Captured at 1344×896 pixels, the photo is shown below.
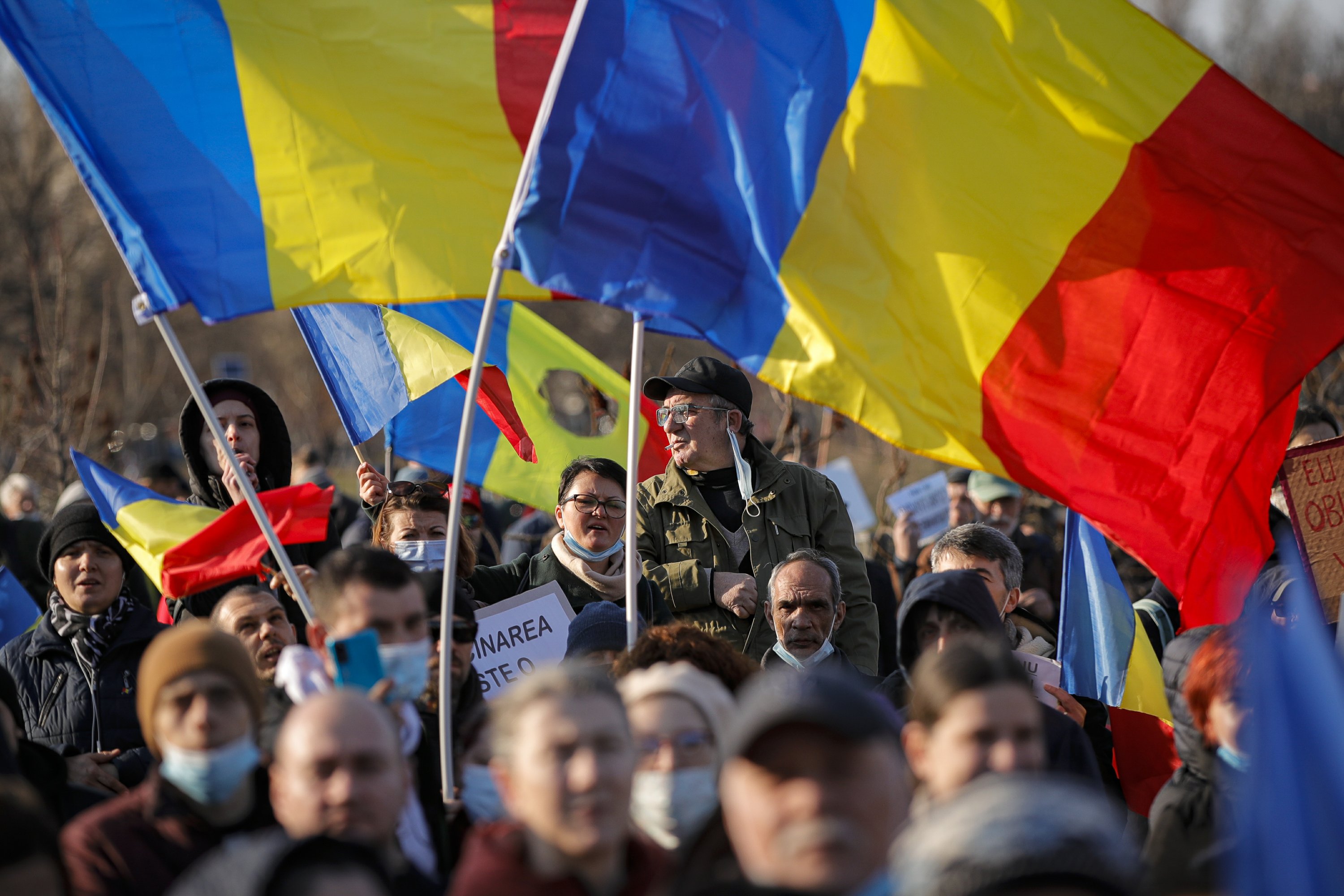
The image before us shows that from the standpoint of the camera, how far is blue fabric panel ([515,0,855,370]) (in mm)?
4586

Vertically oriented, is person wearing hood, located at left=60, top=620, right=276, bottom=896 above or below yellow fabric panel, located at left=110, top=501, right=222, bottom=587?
below

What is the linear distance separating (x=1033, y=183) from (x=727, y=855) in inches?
106

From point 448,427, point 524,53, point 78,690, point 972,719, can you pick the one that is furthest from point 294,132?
point 972,719

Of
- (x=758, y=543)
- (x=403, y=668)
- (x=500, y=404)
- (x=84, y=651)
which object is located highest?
(x=500, y=404)

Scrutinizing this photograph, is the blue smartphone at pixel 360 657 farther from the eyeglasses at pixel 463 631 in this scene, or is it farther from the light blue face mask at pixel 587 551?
the light blue face mask at pixel 587 551

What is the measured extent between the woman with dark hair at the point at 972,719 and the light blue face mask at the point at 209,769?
1574 mm

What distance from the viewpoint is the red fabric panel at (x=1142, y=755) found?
5.11 m

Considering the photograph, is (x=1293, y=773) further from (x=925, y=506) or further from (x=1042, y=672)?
(x=925, y=506)

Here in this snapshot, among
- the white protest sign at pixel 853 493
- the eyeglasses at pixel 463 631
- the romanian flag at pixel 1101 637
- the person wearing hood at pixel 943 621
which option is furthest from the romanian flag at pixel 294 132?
the white protest sign at pixel 853 493

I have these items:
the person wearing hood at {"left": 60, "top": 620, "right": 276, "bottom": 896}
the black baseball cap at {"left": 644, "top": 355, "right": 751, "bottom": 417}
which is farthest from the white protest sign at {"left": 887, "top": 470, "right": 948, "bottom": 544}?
the person wearing hood at {"left": 60, "top": 620, "right": 276, "bottom": 896}

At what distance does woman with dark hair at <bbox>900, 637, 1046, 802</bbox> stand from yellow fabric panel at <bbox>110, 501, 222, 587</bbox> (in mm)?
2804

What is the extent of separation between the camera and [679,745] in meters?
3.60

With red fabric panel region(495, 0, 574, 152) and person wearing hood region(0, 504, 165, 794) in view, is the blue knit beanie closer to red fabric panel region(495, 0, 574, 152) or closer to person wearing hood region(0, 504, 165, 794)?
person wearing hood region(0, 504, 165, 794)

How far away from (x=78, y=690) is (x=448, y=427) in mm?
2715
